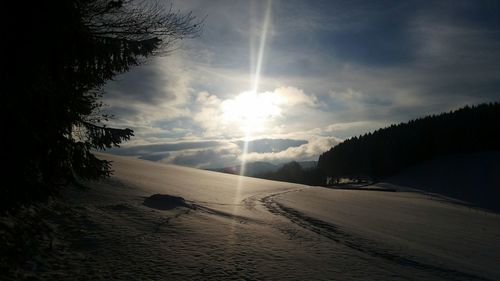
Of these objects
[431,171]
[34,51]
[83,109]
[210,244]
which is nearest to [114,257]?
[210,244]

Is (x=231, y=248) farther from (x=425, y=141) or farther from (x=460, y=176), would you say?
(x=425, y=141)

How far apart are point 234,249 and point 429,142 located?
84.7 metres

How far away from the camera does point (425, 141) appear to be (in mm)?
81062

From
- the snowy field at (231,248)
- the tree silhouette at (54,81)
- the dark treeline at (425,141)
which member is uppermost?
the dark treeline at (425,141)

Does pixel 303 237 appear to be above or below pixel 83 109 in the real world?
below

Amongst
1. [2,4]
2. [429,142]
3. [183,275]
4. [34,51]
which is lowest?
[183,275]

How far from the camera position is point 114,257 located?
6078 mm

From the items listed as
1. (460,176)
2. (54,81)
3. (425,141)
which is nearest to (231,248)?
(54,81)

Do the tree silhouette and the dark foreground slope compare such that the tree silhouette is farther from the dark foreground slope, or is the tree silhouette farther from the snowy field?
the dark foreground slope

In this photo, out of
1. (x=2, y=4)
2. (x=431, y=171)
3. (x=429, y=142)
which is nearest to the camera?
(x=2, y=4)

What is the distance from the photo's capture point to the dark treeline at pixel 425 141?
2923 inches

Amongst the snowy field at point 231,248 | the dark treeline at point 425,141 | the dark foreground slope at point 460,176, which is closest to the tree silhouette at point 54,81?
the snowy field at point 231,248

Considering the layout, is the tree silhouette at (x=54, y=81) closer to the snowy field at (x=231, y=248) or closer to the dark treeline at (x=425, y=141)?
the snowy field at (x=231, y=248)

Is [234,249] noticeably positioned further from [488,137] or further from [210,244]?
[488,137]
